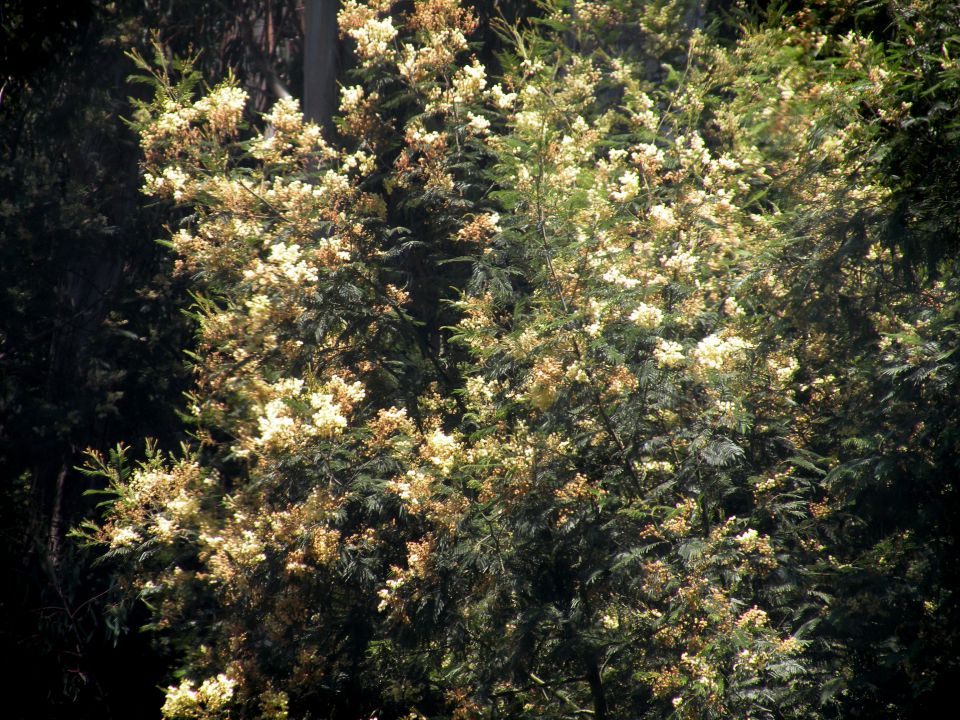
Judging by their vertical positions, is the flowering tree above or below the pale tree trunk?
below

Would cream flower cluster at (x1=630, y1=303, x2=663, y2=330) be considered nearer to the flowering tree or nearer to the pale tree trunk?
the flowering tree

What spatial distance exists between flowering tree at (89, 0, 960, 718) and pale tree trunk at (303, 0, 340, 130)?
1.59 metres

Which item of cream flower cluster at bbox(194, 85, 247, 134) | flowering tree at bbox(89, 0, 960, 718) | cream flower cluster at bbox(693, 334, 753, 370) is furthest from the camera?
cream flower cluster at bbox(194, 85, 247, 134)

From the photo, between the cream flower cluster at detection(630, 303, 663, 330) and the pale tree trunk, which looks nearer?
the cream flower cluster at detection(630, 303, 663, 330)

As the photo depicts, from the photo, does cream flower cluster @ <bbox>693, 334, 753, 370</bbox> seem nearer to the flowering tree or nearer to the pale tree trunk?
the flowering tree

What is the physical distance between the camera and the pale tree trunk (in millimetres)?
7738

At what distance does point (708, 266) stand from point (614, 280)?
935 millimetres

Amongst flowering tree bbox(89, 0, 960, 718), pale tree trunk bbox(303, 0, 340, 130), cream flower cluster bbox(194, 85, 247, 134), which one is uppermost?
pale tree trunk bbox(303, 0, 340, 130)

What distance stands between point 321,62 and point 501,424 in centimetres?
426

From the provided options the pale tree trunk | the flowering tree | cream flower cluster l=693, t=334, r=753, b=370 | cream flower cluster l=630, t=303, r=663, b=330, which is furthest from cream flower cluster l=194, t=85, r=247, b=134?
cream flower cluster l=693, t=334, r=753, b=370

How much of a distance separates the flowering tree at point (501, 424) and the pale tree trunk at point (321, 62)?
5.22 ft

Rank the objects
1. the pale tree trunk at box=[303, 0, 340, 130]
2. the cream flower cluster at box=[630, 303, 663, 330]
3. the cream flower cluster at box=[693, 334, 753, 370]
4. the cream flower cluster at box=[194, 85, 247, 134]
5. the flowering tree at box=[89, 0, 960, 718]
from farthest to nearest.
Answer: the pale tree trunk at box=[303, 0, 340, 130]
the cream flower cluster at box=[194, 85, 247, 134]
the flowering tree at box=[89, 0, 960, 718]
the cream flower cluster at box=[630, 303, 663, 330]
the cream flower cluster at box=[693, 334, 753, 370]

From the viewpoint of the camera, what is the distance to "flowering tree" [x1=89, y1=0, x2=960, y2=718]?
4.61 m

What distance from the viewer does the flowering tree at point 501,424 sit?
4.61 m
